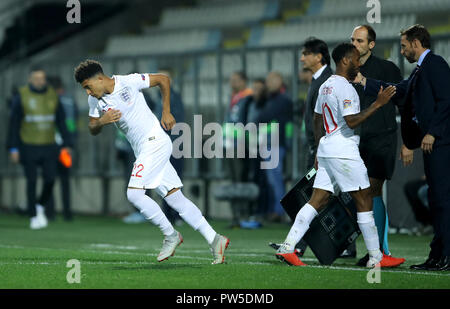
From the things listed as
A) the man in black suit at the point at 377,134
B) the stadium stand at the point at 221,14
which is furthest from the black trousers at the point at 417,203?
the stadium stand at the point at 221,14

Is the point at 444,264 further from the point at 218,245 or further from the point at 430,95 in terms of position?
the point at 218,245

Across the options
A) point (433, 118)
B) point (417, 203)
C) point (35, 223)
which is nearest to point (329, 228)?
point (433, 118)

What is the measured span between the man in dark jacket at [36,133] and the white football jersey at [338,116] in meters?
7.80

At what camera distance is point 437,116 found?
324 inches

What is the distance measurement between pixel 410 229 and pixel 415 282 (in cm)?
571

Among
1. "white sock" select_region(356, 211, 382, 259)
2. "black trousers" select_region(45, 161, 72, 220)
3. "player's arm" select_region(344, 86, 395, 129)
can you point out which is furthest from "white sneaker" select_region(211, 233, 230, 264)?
"black trousers" select_region(45, 161, 72, 220)

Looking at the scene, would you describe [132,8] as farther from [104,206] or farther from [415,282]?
[415,282]

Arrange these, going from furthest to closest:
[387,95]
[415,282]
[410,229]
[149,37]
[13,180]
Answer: [149,37]
[13,180]
[410,229]
[387,95]
[415,282]

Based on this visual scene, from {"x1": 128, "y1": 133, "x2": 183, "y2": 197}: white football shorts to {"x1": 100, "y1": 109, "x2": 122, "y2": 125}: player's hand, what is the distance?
0.34m

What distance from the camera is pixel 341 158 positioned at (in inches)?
324

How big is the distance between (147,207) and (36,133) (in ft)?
24.0

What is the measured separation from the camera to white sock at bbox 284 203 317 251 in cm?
841
